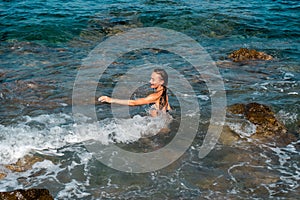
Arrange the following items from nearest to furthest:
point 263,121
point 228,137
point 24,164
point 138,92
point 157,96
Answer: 1. point 24,164
2. point 228,137
3. point 263,121
4. point 157,96
5. point 138,92

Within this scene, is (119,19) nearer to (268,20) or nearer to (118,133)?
(268,20)

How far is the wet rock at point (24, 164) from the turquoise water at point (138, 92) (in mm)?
131

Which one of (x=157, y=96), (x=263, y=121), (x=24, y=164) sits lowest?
(x=24, y=164)

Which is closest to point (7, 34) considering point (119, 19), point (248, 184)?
point (119, 19)

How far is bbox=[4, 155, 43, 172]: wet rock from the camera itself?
6.95m

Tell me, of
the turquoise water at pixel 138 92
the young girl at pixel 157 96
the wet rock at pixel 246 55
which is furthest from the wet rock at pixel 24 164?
the wet rock at pixel 246 55

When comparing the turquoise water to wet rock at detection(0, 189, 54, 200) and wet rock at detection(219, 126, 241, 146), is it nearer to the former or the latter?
wet rock at detection(219, 126, 241, 146)

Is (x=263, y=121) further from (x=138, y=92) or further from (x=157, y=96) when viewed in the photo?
(x=138, y=92)

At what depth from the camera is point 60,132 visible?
8430 millimetres

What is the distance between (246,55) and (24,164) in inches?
342

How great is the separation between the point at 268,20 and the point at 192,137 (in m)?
11.3

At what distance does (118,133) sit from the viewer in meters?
8.52

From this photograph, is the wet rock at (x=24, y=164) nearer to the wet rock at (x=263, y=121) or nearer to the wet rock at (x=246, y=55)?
the wet rock at (x=263, y=121)

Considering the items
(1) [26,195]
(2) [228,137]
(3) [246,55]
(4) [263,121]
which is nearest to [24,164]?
(1) [26,195]
